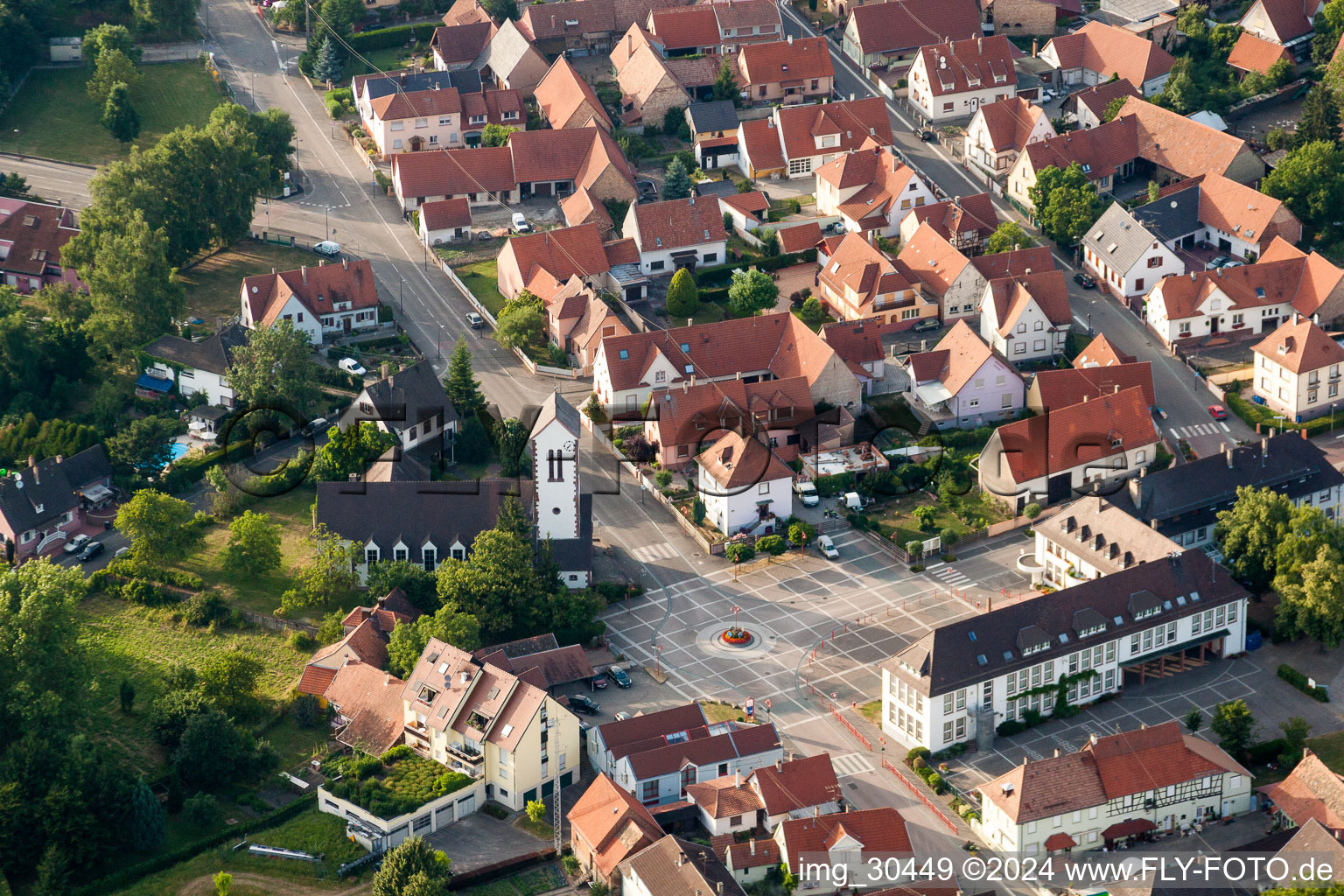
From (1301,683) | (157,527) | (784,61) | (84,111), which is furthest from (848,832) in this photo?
(84,111)

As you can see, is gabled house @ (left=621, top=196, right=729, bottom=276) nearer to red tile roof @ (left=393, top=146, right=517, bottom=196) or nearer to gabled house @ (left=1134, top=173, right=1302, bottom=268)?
red tile roof @ (left=393, top=146, right=517, bottom=196)

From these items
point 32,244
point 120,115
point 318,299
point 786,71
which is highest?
point 786,71

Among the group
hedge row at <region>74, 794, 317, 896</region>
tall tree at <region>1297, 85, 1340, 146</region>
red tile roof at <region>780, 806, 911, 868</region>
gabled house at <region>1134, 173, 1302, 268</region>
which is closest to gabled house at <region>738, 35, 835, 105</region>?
gabled house at <region>1134, 173, 1302, 268</region>

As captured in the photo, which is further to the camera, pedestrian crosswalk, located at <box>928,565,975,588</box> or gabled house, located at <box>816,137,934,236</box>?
gabled house, located at <box>816,137,934,236</box>

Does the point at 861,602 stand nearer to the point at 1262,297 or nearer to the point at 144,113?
the point at 1262,297

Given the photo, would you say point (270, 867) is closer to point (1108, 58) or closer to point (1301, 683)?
point (1301, 683)

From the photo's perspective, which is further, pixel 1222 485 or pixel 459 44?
pixel 459 44

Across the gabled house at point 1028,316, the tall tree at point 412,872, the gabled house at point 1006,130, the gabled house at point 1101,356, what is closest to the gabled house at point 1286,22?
the gabled house at point 1006,130
